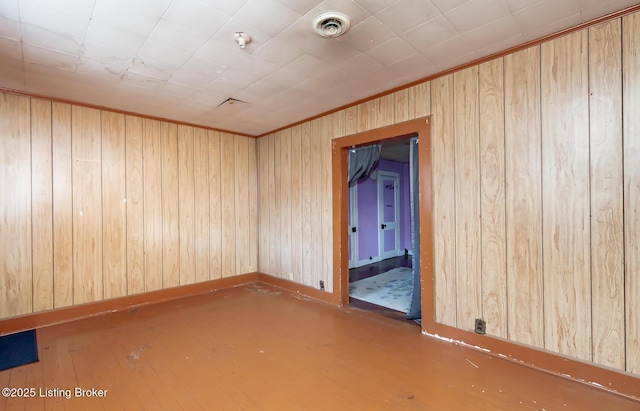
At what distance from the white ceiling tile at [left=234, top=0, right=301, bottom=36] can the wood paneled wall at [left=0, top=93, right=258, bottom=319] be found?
289cm

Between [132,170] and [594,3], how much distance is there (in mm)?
4979

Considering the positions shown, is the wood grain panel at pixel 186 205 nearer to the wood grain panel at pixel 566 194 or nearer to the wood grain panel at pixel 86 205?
the wood grain panel at pixel 86 205

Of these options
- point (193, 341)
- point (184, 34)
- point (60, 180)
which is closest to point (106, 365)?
point (193, 341)

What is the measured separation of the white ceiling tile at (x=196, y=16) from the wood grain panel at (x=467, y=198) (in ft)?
7.23

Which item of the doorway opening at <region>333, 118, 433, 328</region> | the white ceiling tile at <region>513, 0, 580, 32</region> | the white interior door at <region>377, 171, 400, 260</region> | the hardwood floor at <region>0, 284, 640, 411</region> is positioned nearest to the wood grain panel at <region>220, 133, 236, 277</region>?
the hardwood floor at <region>0, 284, 640, 411</region>

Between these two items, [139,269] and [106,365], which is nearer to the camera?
[106,365]

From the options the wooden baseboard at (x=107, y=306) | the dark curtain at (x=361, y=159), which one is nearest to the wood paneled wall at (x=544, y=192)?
the dark curtain at (x=361, y=159)

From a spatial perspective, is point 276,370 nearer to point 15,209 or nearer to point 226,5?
point 226,5

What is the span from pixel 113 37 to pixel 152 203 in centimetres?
251

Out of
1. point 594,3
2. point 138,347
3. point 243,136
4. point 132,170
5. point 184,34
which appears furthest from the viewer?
point 243,136

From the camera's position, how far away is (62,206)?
3.51 meters

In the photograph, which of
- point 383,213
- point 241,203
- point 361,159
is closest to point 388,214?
point 383,213

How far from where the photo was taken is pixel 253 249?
531 centimetres

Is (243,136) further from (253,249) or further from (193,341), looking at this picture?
(193,341)
